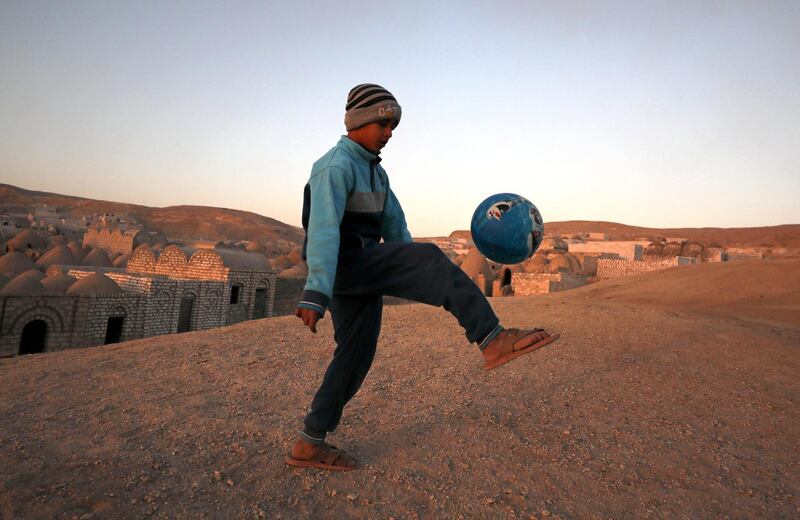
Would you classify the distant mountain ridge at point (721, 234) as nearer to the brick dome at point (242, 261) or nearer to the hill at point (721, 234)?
the hill at point (721, 234)

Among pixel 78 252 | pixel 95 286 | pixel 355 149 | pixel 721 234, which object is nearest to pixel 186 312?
pixel 95 286

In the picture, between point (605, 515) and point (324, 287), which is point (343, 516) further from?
point (605, 515)

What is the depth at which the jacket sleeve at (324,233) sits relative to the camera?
2.48 meters

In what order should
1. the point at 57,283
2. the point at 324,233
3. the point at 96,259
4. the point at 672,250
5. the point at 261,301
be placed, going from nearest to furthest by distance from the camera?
the point at 324,233, the point at 57,283, the point at 261,301, the point at 96,259, the point at 672,250

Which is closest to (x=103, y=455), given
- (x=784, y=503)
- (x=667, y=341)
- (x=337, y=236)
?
(x=337, y=236)

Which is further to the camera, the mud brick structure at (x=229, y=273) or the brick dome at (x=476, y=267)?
the brick dome at (x=476, y=267)

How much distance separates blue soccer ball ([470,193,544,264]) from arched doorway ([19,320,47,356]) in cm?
1836

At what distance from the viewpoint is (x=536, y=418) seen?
12.4ft

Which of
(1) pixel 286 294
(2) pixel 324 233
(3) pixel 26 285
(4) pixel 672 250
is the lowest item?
(1) pixel 286 294

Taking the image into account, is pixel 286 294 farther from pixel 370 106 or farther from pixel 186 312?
pixel 370 106

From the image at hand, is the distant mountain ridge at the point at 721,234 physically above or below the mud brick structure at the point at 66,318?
above

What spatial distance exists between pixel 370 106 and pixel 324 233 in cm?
81

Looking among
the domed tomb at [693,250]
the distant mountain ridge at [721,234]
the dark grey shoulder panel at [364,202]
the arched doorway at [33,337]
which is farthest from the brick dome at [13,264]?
the distant mountain ridge at [721,234]

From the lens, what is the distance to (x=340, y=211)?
8.65ft
